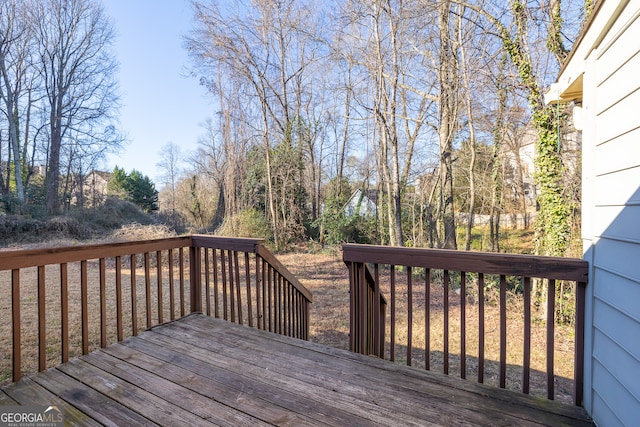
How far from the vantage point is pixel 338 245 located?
955cm

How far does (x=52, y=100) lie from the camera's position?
11688 millimetres

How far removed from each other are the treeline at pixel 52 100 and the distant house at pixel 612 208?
47.7 ft

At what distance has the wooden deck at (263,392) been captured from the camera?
143 cm

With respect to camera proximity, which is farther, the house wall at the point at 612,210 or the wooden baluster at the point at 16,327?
the wooden baluster at the point at 16,327

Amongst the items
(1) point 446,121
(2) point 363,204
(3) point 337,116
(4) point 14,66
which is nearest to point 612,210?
(1) point 446,121

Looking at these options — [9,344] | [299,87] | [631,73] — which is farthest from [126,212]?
[631,73]

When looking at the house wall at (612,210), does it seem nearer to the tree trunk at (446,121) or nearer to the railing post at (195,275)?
the railing post at (195,275)

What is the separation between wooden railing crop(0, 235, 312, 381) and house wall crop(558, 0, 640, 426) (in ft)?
7.16

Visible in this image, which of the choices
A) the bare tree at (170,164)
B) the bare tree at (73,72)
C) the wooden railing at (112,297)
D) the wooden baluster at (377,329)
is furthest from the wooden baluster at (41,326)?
the bare tree at (170,164)

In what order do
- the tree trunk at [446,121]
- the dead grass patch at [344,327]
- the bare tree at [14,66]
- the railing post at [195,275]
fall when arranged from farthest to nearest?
the bare tree at [14,66], the tree trunk at [446,121], the dead grass patch at [344,327], the railing post at [195,275]

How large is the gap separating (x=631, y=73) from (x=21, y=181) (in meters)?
15.4

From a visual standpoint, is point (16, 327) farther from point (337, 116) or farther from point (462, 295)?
point (337, 116)

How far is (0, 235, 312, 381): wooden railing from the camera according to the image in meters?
1.84

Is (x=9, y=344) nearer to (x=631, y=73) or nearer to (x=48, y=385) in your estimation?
(x=48, y=385)
